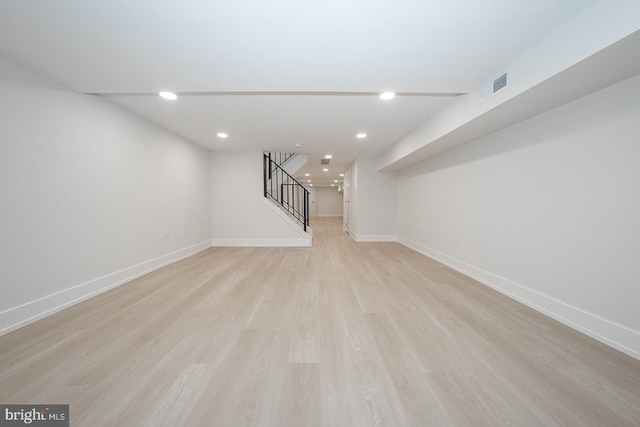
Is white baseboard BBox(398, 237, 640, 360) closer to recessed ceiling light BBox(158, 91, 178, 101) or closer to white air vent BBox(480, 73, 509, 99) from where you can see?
white air vent BBox(480, 73, 509, 99)

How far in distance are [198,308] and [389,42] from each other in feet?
9.99

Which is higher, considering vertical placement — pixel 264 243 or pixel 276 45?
pixel 276 45

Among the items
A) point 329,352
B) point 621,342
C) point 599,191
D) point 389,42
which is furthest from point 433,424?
point 389,42

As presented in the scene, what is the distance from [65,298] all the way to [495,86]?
4.93 meters

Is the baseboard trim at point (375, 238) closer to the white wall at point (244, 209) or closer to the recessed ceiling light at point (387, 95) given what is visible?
the white wall at point (244, 209)

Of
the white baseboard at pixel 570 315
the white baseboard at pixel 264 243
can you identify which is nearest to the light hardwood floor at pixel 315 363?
the white baseboard at pixel 570 315

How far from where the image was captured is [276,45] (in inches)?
69.8

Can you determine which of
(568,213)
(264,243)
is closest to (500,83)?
(568,213)

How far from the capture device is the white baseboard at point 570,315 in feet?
5.50

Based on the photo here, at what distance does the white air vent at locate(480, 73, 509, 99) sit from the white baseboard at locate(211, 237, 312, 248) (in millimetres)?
4594

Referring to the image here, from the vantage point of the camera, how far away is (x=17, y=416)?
1.18m

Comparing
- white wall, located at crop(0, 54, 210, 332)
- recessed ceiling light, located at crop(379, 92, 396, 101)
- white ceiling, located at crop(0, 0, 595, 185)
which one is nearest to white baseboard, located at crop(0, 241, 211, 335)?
white wall, located at crop(0, 54, 210, 332)

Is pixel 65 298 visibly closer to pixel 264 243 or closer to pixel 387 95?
pixel 264 243

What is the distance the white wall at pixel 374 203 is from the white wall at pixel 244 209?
1749 mm
